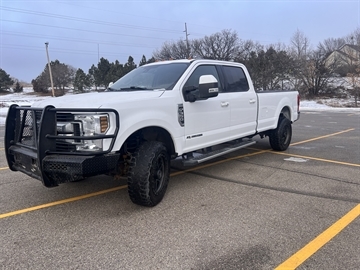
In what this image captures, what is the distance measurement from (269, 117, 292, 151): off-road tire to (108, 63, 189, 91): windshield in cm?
331

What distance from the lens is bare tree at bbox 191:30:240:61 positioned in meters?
51.2

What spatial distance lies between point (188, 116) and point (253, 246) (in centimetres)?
217

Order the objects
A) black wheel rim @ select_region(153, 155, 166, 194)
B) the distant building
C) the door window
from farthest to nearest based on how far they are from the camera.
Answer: the distant building
the door window
black wheel rim @ select_region(153, 155, 166, 194)

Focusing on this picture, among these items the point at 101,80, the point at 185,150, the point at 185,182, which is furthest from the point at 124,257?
the point at 101,80

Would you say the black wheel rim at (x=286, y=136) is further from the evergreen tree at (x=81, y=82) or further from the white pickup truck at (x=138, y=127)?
the evergreen tree at (x=81, y=82)

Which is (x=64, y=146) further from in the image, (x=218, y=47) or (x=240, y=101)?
(x=218, y=47)

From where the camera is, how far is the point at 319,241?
3.30m

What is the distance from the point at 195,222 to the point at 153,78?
2.47 metres

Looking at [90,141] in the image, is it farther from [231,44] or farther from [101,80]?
[101,80]

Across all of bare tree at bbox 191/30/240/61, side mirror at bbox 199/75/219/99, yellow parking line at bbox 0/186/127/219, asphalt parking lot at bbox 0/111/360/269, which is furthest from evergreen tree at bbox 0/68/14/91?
side mirror at bbox 199/75/219/99

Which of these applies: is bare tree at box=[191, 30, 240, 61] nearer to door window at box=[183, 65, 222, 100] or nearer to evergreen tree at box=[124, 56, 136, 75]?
evergreen tree at box=[124, 56, 136, 75]

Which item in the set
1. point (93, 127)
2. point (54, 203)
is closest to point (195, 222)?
point (93, 127)

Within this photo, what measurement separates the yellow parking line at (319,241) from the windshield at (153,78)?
2.72 m

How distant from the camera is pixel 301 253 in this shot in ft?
10.1
